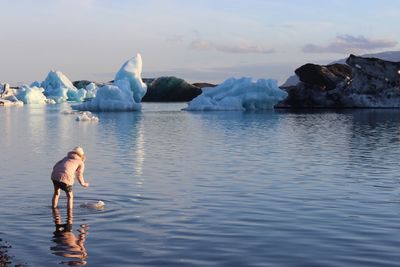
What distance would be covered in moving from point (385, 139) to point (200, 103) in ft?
195

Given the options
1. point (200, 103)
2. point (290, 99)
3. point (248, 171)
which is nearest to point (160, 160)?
point (248, 171)

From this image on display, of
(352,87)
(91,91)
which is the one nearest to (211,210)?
(352,87)

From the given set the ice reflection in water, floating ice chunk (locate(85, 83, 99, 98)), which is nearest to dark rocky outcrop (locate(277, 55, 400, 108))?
floating ice chunk (locate(85, 83, 99, 98))

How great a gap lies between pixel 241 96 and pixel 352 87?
1862 centimetres

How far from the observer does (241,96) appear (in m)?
98.2

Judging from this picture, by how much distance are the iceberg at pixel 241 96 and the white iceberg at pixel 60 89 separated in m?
76.0

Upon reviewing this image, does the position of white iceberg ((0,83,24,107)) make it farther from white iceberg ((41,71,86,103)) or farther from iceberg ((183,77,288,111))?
iceberg ((183,77,288,111))

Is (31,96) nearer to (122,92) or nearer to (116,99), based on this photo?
(116,99)

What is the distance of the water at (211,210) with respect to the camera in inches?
458

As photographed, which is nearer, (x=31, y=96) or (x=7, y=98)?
(x=31, y=96)

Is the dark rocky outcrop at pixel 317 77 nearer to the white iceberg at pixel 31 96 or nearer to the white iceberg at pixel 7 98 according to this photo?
the white iceberg at pixel 7 98

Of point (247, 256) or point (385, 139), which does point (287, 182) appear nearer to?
point (247, 256)

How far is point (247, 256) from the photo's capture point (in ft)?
37.7

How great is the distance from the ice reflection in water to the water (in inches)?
0.7
